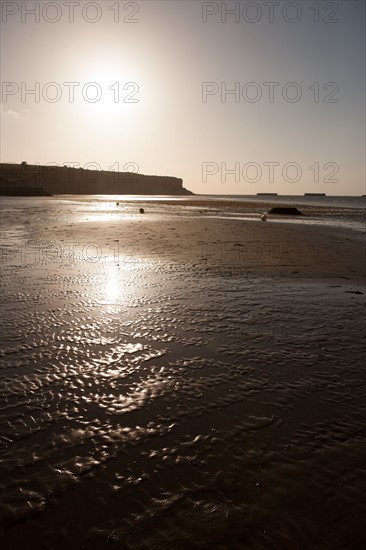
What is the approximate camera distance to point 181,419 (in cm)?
289

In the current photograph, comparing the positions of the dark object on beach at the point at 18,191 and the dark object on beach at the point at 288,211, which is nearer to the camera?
the dark object on beach at the point at 288,211

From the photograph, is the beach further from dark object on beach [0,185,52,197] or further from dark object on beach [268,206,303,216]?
dark object on beach [0,185,52,197]

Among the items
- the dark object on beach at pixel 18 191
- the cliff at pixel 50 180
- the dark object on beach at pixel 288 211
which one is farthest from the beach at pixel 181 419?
the cliff at pixel 50 180

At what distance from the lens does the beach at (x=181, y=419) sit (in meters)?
1.96

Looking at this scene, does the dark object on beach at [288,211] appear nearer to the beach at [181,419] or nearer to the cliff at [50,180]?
the beach at [181,419]

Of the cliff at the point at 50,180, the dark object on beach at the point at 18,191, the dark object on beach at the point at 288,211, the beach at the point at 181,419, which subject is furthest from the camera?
the cliff at the point at 50,180

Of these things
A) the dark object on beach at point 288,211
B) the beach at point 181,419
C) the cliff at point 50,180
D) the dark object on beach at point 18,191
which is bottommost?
the beach at point 181,419

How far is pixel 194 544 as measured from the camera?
1.83 metres

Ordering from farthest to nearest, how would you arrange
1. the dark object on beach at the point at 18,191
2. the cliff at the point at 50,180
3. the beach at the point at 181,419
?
the cliff at the point at 50,180, the dark object on beach at the point at 18,191, the beach at the point at 181,419

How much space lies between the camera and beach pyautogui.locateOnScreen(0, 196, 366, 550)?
77.2 inches

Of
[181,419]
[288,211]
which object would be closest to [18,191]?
[288,211]

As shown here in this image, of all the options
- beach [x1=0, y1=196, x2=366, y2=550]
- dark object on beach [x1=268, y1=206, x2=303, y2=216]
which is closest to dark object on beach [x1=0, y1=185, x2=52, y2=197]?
dark object on beach [x1=268, y1=206, x2=303, y2=216]

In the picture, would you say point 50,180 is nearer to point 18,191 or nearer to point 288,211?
point 18,191

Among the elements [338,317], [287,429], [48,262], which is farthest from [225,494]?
[48,262]
